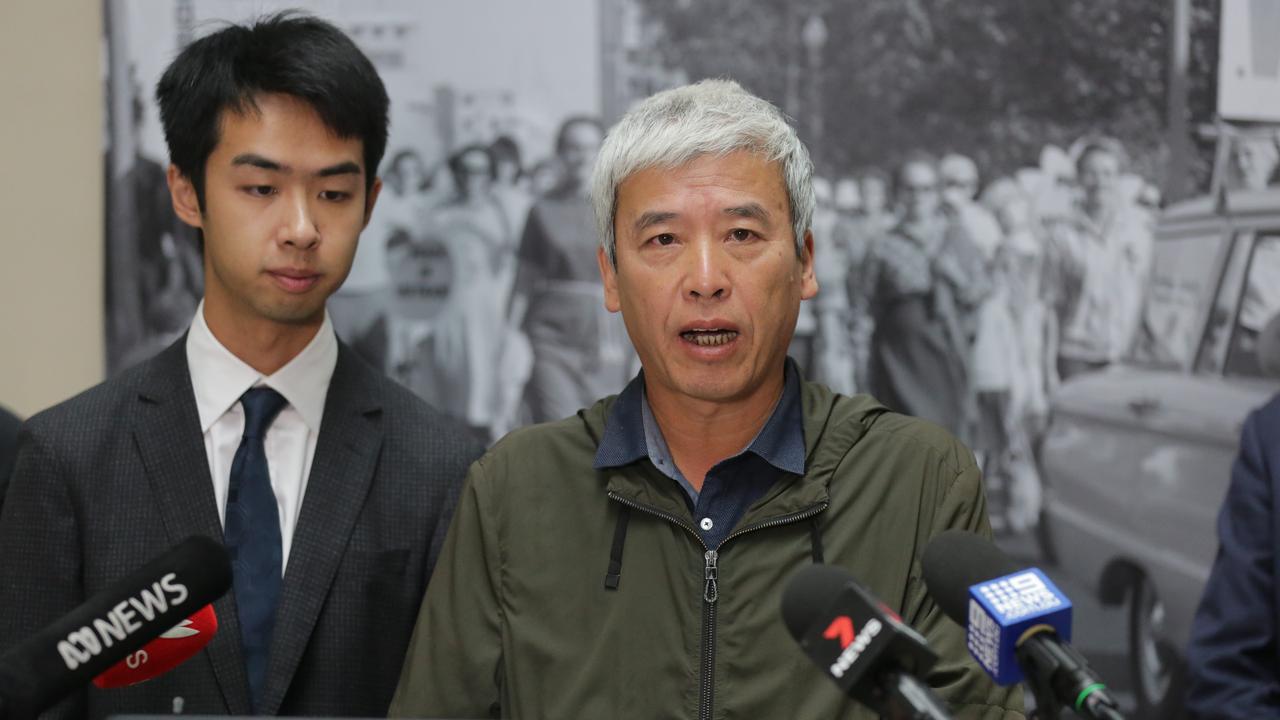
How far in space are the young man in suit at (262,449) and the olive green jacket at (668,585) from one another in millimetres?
170

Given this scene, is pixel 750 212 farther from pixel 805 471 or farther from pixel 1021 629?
pixel 1021 629

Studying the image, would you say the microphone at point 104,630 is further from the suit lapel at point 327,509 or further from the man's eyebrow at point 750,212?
the man's eyebrow at point 750,212

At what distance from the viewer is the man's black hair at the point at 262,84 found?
1.73 metres

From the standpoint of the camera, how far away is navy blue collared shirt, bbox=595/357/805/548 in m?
1.51

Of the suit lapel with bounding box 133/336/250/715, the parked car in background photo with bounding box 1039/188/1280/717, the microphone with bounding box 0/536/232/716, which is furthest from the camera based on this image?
the parked car in background photo with bounding box 1039/188/1280/717

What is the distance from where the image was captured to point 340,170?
171 cm

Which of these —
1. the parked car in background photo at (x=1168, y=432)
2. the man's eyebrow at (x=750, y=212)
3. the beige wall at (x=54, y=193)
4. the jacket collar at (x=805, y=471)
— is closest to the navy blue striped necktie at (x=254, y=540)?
the jacket collar at (x=805, y=471)

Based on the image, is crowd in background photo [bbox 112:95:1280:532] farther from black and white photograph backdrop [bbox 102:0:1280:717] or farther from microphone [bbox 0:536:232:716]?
microphone [bbox 0:536:232:716]

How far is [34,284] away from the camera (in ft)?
9.64

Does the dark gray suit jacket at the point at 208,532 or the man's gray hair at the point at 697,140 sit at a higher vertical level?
the man's gray hair at the point at 697,140

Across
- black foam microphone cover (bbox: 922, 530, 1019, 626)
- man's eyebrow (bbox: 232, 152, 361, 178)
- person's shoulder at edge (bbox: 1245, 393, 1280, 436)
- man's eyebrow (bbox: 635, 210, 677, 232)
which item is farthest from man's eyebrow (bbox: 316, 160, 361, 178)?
person's shoulder at edge (bbox: 1245, 393, 1280, 436)

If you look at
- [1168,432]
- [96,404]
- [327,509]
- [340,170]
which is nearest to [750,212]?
[340,170]

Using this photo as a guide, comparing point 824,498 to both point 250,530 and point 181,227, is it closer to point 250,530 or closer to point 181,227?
point 250,530

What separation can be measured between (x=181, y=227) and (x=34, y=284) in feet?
1.26
